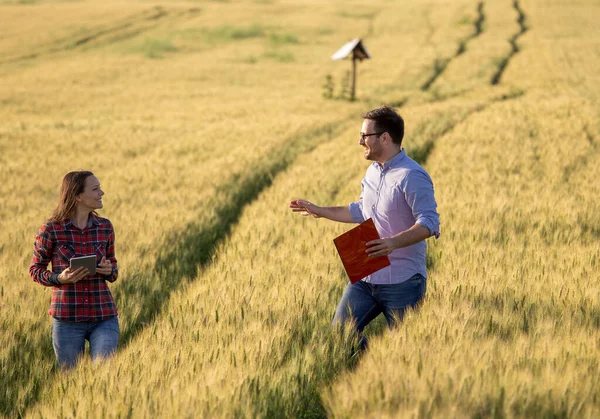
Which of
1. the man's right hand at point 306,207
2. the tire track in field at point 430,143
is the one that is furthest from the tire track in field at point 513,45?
the man's right hand at point 306,207

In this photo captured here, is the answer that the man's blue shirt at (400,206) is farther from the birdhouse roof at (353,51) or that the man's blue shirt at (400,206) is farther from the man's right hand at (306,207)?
the birdhouse roof at (353,51)

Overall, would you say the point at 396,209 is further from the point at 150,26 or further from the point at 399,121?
the point at 150,26

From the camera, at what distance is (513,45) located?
38.2 m

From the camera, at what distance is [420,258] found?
391 centimetres

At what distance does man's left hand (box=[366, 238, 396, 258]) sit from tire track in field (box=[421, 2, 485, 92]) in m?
23.8

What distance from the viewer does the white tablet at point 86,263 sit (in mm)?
3752

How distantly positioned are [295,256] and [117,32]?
46.4 m

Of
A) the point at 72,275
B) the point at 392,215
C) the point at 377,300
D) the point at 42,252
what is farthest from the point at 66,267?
the point at 392,215

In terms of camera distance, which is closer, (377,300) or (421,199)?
(421,199)

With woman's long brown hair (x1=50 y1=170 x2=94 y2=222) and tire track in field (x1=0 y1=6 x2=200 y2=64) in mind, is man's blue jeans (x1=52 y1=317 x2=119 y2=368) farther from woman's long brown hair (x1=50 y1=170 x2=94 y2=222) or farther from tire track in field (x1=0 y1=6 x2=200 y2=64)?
tire track in field (x1=0 y1=6 x2=200 y2=64)

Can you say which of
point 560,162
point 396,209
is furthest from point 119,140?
point 396,209

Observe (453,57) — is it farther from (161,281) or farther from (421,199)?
(421,199)

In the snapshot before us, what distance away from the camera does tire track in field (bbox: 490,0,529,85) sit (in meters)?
29.1

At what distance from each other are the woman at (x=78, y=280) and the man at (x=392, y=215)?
4.80 ft
